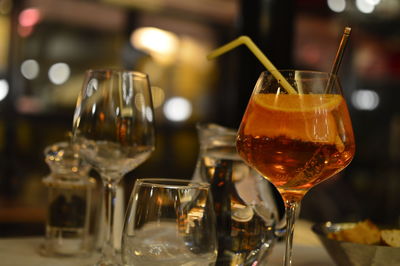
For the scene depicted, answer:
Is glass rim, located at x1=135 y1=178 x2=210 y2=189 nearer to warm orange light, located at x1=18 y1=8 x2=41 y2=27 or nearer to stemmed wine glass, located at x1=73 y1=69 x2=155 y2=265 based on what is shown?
stemmed wine glass, located at x1=73 y1=69 x2=155 y2=265

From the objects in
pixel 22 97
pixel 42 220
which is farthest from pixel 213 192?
pixel 22 97

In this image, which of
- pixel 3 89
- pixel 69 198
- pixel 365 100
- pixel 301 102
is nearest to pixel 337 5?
pixel 365 100

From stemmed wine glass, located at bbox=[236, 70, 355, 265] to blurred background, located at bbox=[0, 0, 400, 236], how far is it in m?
2.10

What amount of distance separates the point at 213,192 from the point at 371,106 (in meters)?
4.47

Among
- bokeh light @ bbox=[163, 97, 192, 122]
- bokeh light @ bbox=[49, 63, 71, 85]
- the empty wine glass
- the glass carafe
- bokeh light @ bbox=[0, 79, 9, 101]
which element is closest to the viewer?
the empty wine glass

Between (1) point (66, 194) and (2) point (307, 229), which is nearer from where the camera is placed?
(1) point (66, 194)

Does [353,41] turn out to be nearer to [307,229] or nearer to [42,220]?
[42,220]

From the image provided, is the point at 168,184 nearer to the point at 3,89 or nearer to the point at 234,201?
the point at 234,201

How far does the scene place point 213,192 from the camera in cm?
84

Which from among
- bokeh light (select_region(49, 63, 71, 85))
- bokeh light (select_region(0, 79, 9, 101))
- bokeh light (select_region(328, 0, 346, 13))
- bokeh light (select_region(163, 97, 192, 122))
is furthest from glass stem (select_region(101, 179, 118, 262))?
bokeh light (select_region(328, 0, 346, 13))

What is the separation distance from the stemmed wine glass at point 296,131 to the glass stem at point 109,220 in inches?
9.9

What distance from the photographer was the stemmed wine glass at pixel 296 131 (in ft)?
2.36

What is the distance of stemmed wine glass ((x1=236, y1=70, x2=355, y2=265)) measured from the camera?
0.72 metres

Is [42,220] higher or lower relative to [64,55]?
lower
